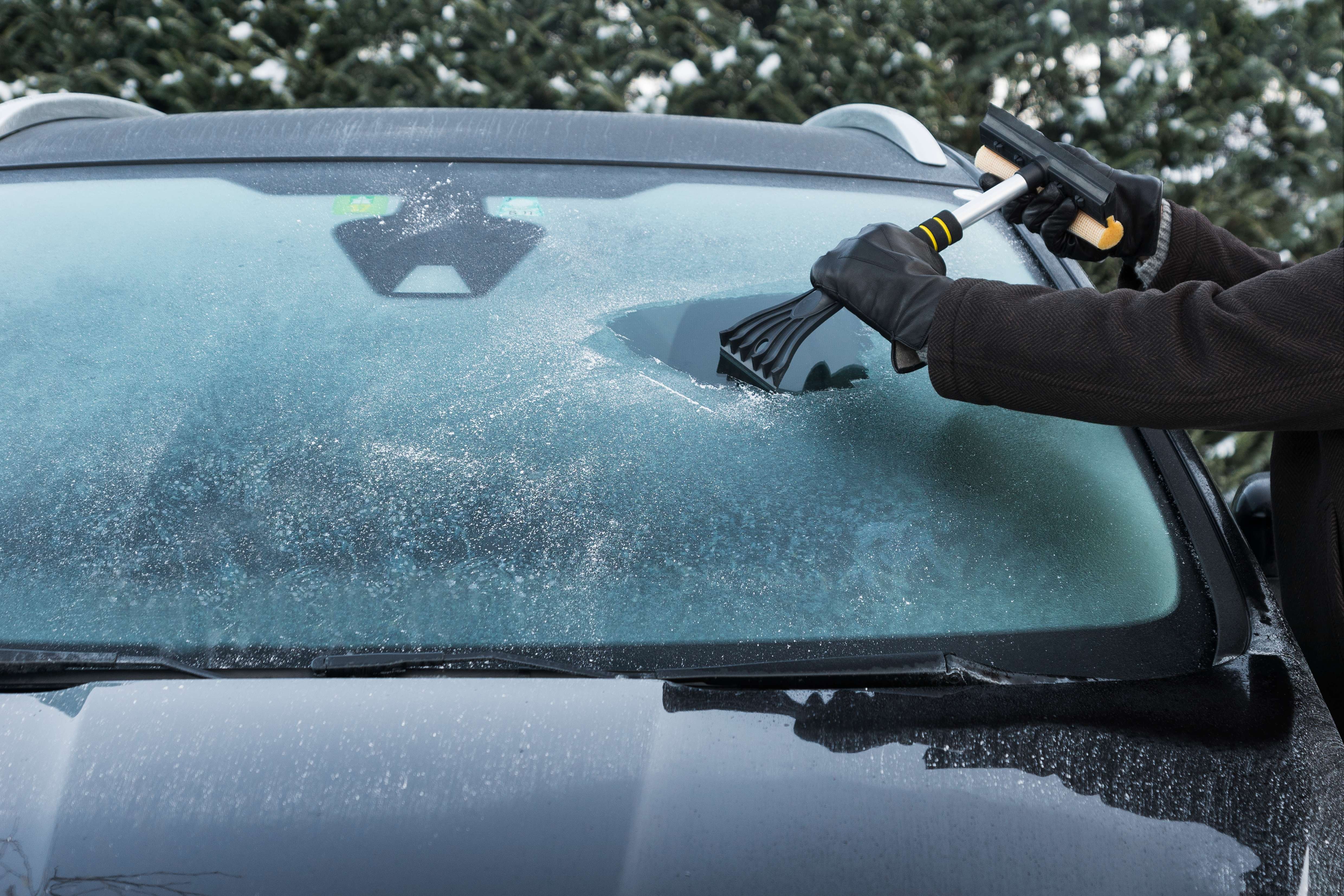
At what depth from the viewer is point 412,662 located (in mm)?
963

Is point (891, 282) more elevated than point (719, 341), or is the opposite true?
point (891, 282)

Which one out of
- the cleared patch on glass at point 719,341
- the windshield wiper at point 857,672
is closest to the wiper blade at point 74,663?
the windshield wiper at point 857,672

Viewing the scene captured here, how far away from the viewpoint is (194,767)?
793 mm

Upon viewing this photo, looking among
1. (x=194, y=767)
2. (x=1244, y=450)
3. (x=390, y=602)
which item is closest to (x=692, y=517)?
(x=390, y=602)

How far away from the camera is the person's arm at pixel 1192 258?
64.2 inches

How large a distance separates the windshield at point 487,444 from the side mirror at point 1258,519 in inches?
10.9

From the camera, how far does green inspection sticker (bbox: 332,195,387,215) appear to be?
154 cm

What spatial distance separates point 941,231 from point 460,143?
794 mm

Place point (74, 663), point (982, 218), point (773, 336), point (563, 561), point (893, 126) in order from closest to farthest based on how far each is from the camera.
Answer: point (74, 663) < point (563, 561) < point (773, 336) < point (982, 218) < point (893, 126)

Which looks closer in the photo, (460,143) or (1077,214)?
(1077,214)

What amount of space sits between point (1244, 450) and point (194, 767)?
12.6 ft

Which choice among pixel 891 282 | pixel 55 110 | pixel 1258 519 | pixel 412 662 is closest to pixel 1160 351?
pixel 891 282

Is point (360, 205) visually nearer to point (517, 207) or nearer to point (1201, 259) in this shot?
point (517, 207)

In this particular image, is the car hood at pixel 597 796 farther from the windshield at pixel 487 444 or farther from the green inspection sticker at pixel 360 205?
the green inspection sticker at pixel 360 205
